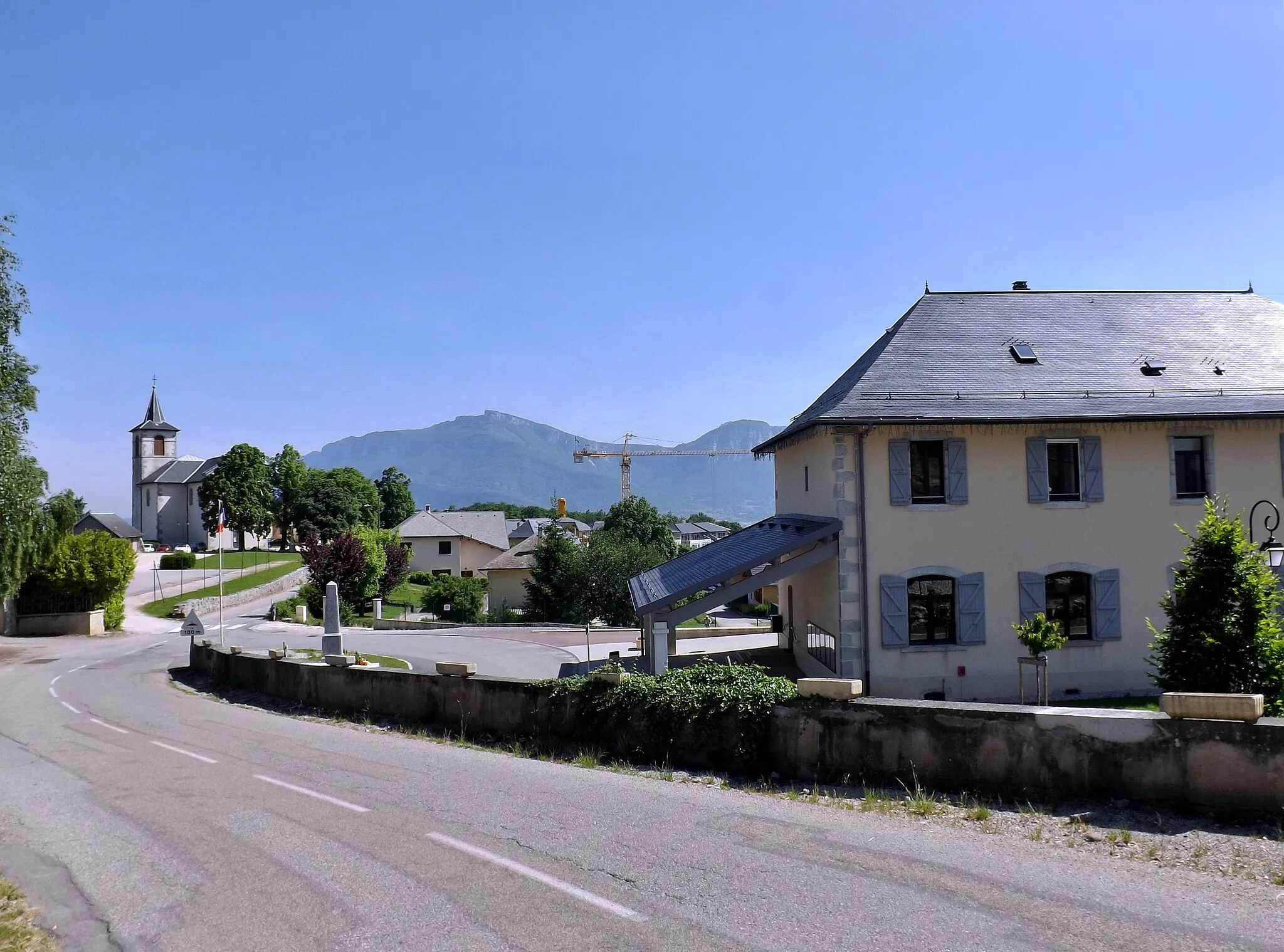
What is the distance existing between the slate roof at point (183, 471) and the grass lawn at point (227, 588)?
38435 mm

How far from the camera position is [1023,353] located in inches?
790

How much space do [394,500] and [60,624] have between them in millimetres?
80131

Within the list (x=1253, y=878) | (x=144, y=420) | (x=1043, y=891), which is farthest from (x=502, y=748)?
(x=144, y=420)

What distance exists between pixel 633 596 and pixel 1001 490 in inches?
328

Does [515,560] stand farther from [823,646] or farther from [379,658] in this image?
[823,646]

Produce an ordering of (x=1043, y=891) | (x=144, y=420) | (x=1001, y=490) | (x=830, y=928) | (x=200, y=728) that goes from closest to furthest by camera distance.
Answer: (x=830, y=928)
(x=1043, y=891)
(x=200, y=728)
(x=1001, y=490)
(x=144, y=420)

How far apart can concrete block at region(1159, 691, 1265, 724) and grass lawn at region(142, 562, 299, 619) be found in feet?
164

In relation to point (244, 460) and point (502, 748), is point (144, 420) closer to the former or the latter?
point (244, 460)

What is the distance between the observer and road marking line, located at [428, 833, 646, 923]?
5.70 metres

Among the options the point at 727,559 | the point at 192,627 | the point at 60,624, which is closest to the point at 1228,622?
the point at 727,559

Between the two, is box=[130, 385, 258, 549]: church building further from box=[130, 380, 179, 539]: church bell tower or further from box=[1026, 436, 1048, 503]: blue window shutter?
box=[1026, 436, 1048, 503]: blue window shutter

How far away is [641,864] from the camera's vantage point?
259 inches

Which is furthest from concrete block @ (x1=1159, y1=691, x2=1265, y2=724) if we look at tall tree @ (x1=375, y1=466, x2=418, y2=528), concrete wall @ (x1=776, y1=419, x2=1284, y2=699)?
tall tree @ (x1=375, y1=466, x2=418, y2=528)

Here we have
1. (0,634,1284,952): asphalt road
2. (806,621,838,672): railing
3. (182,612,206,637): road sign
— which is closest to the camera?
(0,634,1284,952): asphalt road
